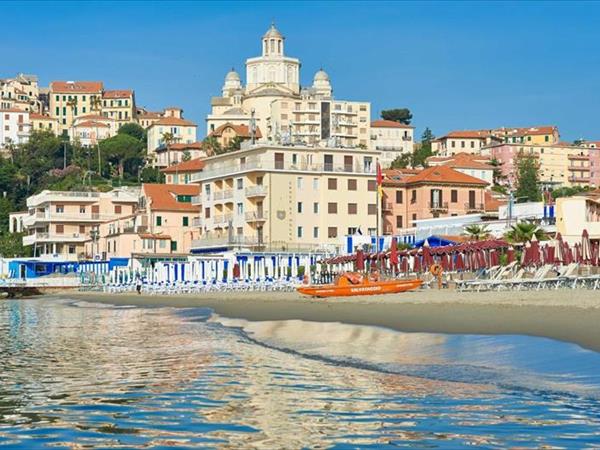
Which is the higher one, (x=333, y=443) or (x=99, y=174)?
(x=99, y=174)

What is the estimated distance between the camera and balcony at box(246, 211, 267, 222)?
80.4 meters

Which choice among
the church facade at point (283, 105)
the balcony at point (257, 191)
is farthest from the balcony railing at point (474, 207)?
the church facade at point (283, 105)

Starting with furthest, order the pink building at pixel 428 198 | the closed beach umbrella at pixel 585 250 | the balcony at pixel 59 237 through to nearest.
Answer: the balcony at pixel 59 237 → the pink building at pixel 428 198 → the closed beach umbrella at pixel 585 250

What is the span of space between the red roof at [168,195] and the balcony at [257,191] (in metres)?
15.8

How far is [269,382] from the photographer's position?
17.5 meters

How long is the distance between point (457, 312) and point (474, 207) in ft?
195

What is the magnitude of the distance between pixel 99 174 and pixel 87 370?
5404 inches

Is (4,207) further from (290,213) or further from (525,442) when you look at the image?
(525,442)

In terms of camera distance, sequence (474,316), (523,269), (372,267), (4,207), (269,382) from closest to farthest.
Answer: (269,382) < (474,316) < (523,269) < (372,267) < (4,207)

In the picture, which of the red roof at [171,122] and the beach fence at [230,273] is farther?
the red roof at [171,122]

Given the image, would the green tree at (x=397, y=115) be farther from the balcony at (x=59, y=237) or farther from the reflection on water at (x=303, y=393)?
the reflection on water at (x=303, y=393)

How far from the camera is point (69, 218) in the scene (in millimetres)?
107875

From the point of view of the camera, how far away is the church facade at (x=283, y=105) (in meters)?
156

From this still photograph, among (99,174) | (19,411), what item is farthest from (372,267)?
(99,174)
